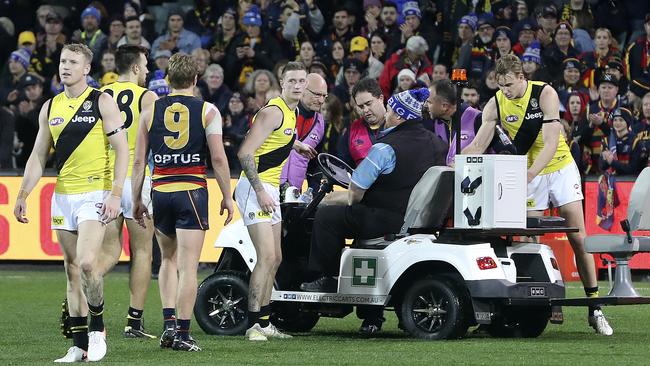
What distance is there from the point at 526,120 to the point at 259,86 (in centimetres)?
786

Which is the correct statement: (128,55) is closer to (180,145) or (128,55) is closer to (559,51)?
(180,145)

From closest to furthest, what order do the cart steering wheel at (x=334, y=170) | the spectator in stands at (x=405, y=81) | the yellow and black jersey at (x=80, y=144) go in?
the yellow and black jersey at (x=80, y=144)
the cart steering wheel at (x=334, y=170)
the spectator in stands at (x=405, y=81)

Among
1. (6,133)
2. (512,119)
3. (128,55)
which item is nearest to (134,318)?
(128,55)

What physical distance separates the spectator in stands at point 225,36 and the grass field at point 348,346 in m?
8.63

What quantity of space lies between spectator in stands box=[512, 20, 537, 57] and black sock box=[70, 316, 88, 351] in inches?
438

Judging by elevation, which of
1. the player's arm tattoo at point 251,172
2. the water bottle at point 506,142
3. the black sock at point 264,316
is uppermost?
the water bottle at point 506,142

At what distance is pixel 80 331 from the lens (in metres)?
10.4

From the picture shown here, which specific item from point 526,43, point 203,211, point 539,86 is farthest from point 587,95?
point 203,211

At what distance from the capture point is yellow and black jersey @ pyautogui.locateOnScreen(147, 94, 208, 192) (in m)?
11.1

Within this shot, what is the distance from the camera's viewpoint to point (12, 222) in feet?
65.3

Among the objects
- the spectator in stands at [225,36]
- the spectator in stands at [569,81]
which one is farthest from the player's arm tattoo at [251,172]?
the spectator in stands at [225,36]

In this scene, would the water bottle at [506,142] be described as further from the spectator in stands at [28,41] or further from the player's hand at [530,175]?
the spectator in stands at [28,41]

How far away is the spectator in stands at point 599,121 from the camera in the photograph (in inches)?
750

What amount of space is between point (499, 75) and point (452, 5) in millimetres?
9340
